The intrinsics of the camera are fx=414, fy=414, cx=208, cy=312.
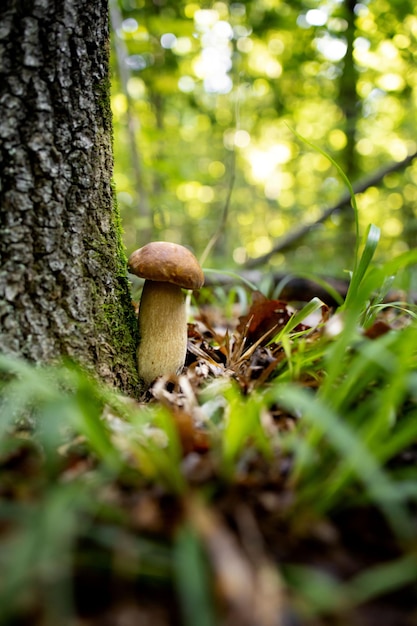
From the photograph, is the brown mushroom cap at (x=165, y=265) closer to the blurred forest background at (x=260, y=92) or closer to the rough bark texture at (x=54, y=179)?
the rough bark texture at (x=54, y=179)

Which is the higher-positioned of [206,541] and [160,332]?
[206,541]

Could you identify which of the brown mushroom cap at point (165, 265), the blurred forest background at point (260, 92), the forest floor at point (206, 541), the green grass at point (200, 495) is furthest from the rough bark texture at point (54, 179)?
the blurred forest background at point (260, 92)

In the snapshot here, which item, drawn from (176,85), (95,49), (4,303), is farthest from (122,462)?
(176,85)

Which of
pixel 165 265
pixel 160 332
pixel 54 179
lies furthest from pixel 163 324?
pixel 54 179

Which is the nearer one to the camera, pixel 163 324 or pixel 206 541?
pixel 206 541


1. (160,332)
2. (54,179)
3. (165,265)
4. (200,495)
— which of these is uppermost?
(54,179)

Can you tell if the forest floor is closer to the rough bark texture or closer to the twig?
the rough bark texture

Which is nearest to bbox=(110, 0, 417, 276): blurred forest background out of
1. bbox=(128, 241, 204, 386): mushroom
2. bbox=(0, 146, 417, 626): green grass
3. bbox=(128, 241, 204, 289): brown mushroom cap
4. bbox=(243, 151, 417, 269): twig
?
bbox=(243, 151, 417, 269): twig

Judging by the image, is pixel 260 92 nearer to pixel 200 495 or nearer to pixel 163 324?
pixel 163 324
